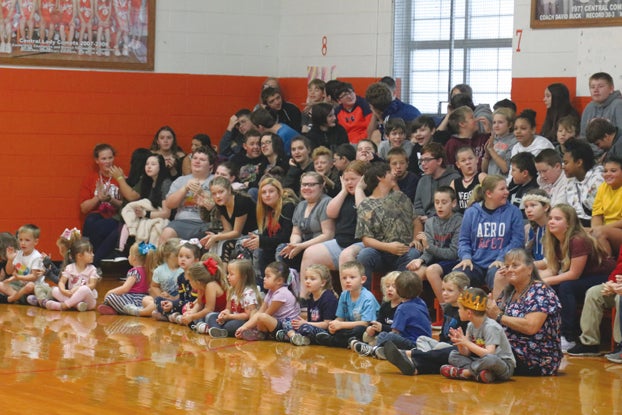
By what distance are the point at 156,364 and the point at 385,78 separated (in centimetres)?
485

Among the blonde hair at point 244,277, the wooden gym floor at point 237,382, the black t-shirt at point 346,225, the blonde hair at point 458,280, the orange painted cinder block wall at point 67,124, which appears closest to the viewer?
the wooden gym floor at point 237,382

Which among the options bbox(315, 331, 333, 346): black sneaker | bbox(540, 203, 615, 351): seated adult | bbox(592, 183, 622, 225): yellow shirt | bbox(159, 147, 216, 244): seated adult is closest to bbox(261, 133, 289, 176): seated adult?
bbox(159, 147, 216, 244): seated adult

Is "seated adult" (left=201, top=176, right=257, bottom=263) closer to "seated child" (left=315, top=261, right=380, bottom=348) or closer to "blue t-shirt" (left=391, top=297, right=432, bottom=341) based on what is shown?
"seated child" (left=315, top=261, right=380, bottom=348)

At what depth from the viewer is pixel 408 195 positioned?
346 inches

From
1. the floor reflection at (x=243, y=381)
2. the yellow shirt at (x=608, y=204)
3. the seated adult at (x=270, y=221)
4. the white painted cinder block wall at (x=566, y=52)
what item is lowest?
the floor reflection at (x=243, y=381)

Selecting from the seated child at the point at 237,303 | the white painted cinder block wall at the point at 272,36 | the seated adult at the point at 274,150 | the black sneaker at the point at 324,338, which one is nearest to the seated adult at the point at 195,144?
the white painted cinder block wall at the point at 272,36

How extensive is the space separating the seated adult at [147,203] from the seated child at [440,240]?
299 cm

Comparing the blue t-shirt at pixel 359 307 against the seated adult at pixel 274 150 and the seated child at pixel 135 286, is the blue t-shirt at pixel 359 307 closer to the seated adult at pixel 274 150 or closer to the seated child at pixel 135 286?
the seated child at pixel 135 286

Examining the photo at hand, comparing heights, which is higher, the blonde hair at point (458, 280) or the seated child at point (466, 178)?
the seated child at point (466, 178)

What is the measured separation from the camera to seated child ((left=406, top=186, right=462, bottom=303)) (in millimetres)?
7836

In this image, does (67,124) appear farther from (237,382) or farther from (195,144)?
(237,382)

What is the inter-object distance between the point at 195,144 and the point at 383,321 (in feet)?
14.1

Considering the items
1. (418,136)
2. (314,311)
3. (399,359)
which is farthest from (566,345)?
(418,136)

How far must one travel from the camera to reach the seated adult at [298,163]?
30.7 feet
